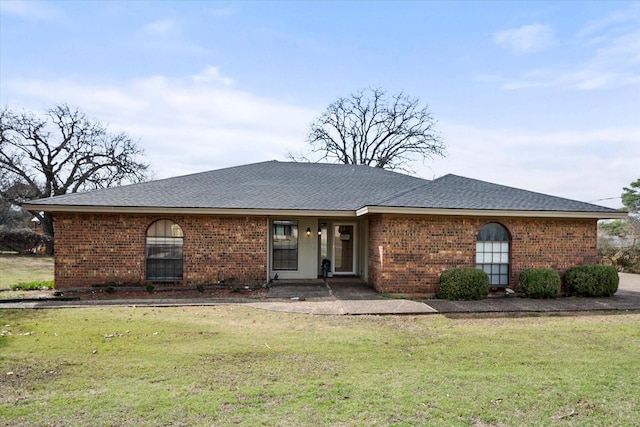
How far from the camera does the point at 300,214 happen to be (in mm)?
11562

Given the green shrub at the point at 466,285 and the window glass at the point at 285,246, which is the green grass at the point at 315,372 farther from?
the window glass at the point at 285,246

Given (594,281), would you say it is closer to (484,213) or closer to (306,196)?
(484,213)

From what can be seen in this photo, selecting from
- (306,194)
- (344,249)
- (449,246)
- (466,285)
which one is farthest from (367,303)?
(344,249)

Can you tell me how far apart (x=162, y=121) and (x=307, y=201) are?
753 centimetres

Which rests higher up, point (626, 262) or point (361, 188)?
point (361, 188)

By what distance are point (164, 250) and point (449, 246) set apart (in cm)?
836

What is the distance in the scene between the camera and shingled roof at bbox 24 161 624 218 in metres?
10.7

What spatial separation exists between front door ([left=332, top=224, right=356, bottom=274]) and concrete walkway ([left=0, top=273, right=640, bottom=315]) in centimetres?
331

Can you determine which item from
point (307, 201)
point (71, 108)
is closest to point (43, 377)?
point (307, 201)

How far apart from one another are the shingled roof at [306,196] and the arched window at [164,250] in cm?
81

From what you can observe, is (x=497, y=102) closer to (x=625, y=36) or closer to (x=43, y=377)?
Answer: (x=625, y=36)

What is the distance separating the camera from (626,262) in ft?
62.0

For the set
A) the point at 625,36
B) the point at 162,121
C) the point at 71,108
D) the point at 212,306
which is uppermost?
the point at 71,108

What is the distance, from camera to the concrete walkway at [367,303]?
8758 millimetres
